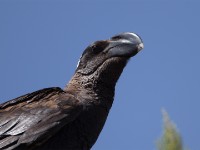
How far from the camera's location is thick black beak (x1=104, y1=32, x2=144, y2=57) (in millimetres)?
4621

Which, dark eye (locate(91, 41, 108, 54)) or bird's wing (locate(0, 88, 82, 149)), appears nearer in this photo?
bird's wing (locate(0, 88, 82, 149))

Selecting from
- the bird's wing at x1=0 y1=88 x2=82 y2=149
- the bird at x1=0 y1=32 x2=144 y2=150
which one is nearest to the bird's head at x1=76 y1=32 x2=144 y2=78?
the bird at x1=0 y1=32 x2=144 y2=150

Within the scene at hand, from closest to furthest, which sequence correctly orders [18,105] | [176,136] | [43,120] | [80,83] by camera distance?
[176,136] < [43,120] < [18,105] < [80,83]

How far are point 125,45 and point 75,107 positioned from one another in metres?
1.12

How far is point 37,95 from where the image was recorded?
15.1 feet

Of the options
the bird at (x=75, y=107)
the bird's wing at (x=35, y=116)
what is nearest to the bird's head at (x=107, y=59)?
the bird at (x=75, y=107)

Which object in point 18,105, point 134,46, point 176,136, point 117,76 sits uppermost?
point 134,46

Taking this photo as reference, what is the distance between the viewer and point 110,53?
478 centimetres

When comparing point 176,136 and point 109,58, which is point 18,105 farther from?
point 176,136

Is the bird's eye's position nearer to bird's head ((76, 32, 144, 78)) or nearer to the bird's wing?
bird's head ((76, 32, 144, 78))

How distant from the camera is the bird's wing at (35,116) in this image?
3.93 metres

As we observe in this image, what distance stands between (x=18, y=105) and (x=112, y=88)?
1.28 m

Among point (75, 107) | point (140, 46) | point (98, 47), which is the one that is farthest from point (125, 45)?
point (75, 107)

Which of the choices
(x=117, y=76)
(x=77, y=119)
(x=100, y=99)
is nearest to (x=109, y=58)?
(x=117, y=76)
